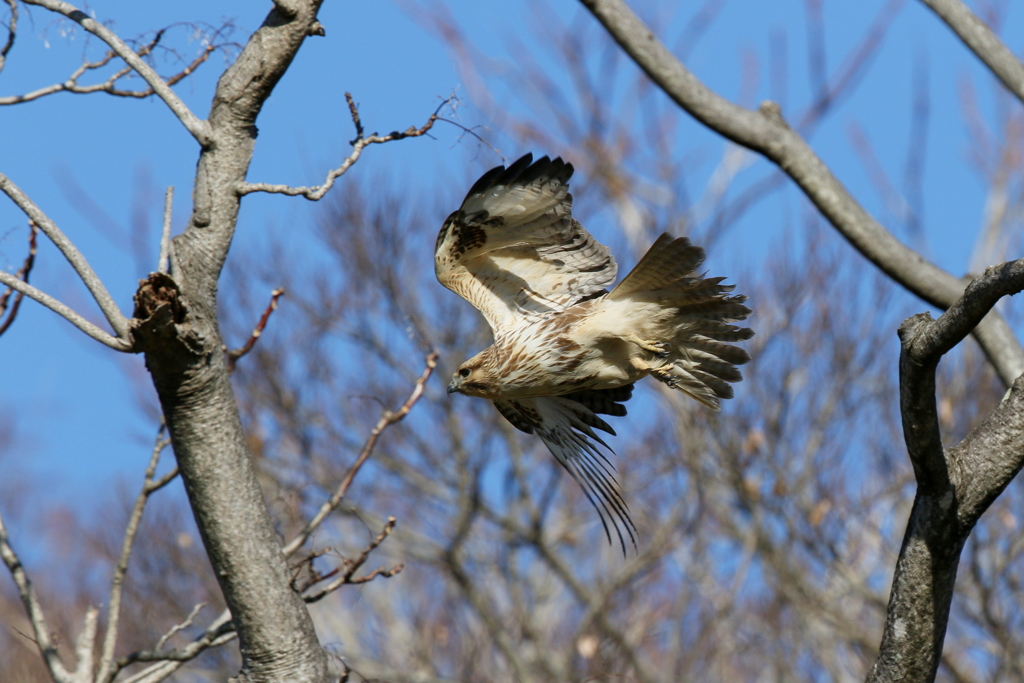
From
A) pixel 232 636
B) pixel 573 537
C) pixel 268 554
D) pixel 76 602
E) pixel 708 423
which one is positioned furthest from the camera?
pixel 76 602

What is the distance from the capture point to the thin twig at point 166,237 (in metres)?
2.92

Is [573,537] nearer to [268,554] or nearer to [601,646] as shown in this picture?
[601,646]

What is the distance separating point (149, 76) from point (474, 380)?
79.2 inches

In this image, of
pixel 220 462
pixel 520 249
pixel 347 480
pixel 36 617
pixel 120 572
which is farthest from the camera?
pixel 520 249

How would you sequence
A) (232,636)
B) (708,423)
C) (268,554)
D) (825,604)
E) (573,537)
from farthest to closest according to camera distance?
(573,537) → (708,423) → (825,604) → (232,636) → (268,554)

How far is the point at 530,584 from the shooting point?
11484 millimetres

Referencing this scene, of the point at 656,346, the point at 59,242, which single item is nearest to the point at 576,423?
the point at 656,346

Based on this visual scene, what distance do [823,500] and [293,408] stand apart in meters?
5.76

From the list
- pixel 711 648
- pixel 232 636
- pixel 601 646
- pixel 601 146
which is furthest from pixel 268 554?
pixel 601 146

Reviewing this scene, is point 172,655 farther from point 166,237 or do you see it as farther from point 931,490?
point 931,490

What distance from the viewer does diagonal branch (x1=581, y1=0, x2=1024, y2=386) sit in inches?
173

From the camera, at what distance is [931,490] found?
110 inches

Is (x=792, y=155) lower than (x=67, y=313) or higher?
higher

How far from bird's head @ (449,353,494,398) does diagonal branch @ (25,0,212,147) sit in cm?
175
